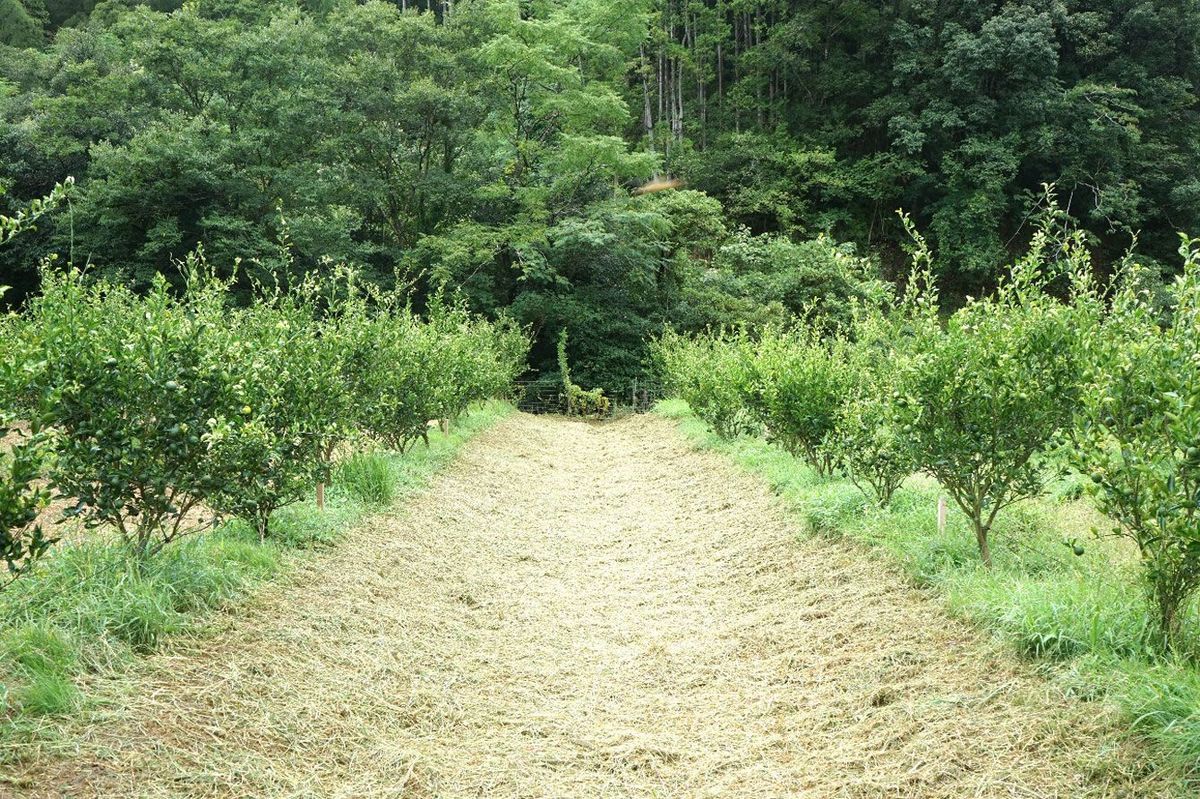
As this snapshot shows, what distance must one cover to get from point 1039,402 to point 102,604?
203 inches

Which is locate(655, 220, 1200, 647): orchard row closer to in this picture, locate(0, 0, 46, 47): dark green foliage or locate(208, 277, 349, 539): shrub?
locate(208, 277, 349, 539): shrub

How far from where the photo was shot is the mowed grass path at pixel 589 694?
302 cm

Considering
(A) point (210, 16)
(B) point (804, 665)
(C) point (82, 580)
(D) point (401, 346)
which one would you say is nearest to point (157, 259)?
(A) point (210, 16)

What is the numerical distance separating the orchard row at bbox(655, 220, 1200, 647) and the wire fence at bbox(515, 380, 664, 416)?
16.3m

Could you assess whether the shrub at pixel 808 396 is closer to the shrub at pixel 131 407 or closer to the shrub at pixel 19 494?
the shrub at pixel 131 407

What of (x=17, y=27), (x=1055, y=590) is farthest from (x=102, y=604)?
(x=17, y=27)

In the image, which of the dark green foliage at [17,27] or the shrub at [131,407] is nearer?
the shrub at [131,407]

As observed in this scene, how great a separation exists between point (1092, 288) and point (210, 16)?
3675 cm

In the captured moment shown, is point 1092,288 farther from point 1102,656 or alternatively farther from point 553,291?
point 553,291

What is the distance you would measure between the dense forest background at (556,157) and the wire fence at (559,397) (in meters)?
1.02

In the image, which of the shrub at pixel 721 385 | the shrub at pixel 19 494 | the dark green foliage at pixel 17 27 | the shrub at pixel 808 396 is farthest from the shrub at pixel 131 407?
the dark green foliage at pixel 17 27

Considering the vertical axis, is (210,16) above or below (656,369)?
above

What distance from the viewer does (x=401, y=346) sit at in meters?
9.08

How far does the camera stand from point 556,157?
25.4m
